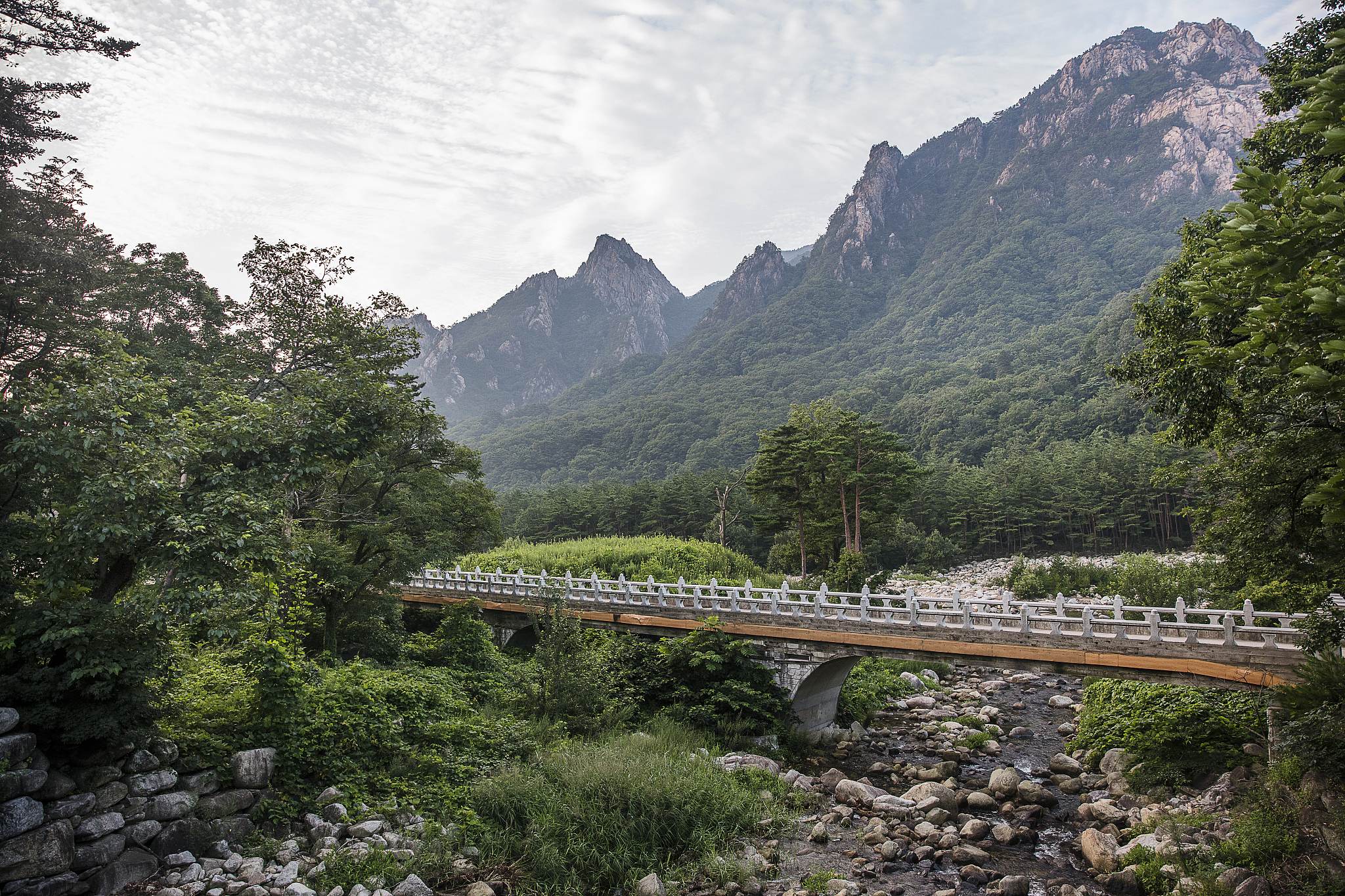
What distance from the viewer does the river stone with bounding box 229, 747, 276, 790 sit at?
1080 centimetres

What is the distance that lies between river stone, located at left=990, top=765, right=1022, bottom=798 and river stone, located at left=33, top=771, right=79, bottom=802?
54.2 ft

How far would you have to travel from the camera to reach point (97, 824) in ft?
29.3

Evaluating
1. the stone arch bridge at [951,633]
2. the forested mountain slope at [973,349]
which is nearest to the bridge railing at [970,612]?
the stone arch bridge at [951,633]

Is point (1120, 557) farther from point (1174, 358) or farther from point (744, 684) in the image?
point (1174, 358)

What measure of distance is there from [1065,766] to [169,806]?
710 inches

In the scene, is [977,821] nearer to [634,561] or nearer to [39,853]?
[39,853]

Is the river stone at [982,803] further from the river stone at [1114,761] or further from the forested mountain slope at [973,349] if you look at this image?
the forested mountain slope at [973,349]

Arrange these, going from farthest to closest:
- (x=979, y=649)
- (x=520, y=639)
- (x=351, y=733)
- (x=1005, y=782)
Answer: (x=520, y=639)
(x=979, y=649)
(x=1005, y=782)
(x=351, y=733)

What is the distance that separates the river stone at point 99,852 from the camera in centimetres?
868

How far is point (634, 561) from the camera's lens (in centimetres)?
3725

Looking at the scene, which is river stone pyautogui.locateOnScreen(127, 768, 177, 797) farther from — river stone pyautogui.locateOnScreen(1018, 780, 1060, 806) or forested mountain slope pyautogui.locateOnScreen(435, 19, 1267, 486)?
forested mountain slope pyautogui.locateOnScreen(435, 19, 1267, 486)

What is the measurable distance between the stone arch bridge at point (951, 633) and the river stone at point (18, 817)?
12822mm

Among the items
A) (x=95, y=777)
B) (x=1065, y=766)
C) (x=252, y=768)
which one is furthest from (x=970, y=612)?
(x=95, y=777)

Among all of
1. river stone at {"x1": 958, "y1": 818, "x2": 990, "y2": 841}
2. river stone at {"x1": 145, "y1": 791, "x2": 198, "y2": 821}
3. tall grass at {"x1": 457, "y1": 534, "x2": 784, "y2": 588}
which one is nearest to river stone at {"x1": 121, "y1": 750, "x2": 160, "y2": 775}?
river stone at {"x1": 145, "y1": 791, "x2": 198, "y2": 821}
